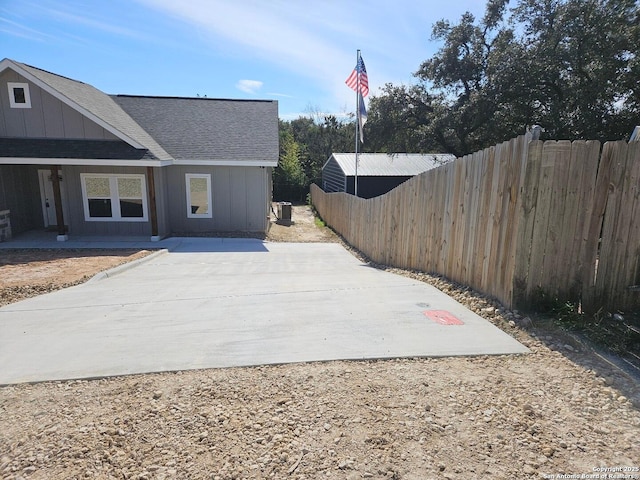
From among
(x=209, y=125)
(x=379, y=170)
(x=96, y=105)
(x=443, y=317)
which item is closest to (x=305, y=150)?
(x=379, y=170)

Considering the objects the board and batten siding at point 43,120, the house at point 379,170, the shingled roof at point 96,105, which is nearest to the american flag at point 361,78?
the house at point 379,170

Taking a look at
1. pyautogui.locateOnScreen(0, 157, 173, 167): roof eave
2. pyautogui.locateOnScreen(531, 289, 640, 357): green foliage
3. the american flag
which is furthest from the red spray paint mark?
the american flag

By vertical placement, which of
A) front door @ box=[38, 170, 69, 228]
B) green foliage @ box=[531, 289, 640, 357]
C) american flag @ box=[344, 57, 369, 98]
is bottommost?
green foliage @ box=[531, 289, 640, 357]

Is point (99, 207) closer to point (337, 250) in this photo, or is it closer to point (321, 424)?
point (337, 250)

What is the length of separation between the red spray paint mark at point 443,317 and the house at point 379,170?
18967 mm

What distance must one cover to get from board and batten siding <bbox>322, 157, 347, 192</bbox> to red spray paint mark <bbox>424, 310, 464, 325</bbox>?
64.2 ft

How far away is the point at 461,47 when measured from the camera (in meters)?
17.0

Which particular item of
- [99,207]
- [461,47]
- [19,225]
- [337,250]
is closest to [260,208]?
[337,250]

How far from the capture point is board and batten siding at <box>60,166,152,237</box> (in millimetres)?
12922

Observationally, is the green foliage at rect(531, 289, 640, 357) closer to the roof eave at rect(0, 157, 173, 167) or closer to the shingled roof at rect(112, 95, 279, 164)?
the roof eave at rect(0, 157, 173, 167)

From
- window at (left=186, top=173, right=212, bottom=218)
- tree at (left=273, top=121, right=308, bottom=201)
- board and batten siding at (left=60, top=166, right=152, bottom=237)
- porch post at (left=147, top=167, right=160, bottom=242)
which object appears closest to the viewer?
porch post at (left=147, top=167, right=160, bottom=242)

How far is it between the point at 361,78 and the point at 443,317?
43.6 feet

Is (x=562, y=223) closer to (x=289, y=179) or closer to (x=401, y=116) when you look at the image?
(x=401, y=116)

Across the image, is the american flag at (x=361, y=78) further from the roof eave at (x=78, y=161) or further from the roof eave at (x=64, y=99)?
the roof eave at (x=64, y=99)
